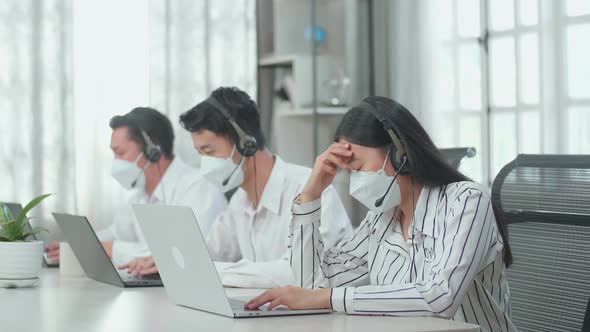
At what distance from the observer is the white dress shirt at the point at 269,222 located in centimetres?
235

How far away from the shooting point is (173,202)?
3051 mm

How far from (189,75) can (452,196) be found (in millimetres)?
2792

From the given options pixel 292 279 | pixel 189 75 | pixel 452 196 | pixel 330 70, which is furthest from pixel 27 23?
pixel 452 196

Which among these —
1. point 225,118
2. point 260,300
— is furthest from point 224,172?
point 260,300

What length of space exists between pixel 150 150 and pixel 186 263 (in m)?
1.54

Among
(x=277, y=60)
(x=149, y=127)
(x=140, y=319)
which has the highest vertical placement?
(x=277, y=60)

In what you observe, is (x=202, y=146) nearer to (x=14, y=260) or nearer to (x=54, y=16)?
(x=14, y=260)

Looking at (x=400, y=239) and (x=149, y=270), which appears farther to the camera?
(x=149, y=270)

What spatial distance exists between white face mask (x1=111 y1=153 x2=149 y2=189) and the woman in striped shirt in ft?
4.27

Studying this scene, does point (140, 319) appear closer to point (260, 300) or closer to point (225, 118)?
point (260, 300)

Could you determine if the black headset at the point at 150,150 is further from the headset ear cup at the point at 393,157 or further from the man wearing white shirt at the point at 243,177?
the headset ear cup at the point at 393,157

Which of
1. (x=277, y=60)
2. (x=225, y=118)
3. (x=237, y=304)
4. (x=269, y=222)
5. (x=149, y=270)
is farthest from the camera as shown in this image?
(x=277, y=60)

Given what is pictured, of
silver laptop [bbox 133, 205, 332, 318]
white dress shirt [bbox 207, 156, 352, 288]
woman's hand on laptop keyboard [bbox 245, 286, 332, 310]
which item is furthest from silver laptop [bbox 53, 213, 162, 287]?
woman's hand on laptop keyboard [bbox 245, 286, 332, 310]

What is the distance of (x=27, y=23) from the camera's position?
394 centimetres
